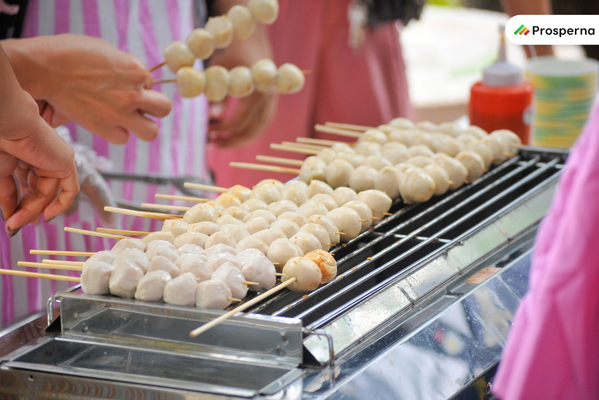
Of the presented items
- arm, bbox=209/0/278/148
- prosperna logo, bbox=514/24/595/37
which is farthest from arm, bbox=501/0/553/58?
arm, bbox=209/0/278/148

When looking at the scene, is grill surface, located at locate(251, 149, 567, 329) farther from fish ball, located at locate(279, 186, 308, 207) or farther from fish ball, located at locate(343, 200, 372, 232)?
fish ball, located at locate(279, 186, 308, 207)

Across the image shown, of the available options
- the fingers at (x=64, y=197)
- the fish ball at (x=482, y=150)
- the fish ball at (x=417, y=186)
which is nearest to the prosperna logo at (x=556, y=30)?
the fish ball at (x=482, y=150)

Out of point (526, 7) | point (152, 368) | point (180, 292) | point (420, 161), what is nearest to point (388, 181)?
point (420, 161)

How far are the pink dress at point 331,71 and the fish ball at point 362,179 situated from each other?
1.60 meters

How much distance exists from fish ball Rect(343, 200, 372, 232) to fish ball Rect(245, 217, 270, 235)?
0.90ft

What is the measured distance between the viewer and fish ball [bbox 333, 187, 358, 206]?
196 cm

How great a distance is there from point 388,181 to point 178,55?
900mm

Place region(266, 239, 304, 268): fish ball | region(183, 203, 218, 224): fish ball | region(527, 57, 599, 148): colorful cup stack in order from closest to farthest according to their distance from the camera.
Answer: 1. region(266, 239, 304, 268): fish ball
2. region(183, 203, 218, 224): fish ball
3. region(527, 57, 599, 148): colorful cup stack

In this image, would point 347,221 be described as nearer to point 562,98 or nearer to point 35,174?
point 35,174

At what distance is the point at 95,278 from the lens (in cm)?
140

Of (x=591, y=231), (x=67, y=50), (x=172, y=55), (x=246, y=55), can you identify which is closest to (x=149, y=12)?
(x=246, y=55)

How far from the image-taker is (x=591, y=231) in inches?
32.3

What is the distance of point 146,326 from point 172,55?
4.06 ft

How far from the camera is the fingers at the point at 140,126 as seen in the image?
2.12m
